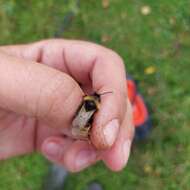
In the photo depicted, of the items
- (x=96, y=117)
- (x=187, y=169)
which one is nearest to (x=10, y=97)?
(x=96, y=117)

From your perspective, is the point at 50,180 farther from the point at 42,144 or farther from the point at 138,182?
the point at 42,144

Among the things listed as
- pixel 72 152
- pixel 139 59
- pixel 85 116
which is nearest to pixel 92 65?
pixel 72 152

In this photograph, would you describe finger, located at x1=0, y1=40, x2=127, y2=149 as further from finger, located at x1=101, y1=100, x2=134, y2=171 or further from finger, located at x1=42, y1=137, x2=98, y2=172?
finger, located at x1=42, y1=137, x2=98, y2=172

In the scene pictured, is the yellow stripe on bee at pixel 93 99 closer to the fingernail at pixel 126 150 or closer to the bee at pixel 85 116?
the bee at pixel 85 116

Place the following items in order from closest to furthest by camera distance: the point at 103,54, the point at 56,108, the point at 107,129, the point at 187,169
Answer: the point at 56,108 → the point at 107,129 → the point at 103,54 → the point at 187,169

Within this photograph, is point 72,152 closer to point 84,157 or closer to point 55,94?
point 84,157

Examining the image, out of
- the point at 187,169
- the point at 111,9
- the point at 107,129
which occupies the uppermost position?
the point at 107,129

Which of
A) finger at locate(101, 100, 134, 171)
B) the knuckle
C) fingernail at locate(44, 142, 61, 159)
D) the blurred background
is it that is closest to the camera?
the knuckle

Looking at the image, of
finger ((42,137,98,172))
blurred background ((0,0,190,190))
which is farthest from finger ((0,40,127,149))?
blurred background ((0,0,190,190))
